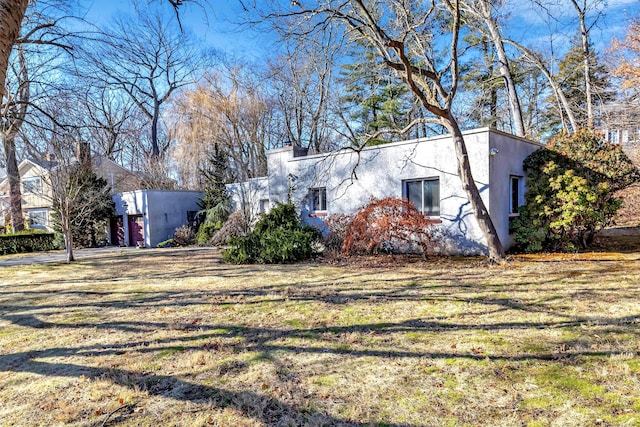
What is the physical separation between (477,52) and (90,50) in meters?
19.6

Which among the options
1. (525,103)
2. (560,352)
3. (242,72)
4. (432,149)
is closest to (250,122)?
(242,72)

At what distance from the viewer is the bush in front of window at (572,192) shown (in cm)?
902

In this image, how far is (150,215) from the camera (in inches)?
760

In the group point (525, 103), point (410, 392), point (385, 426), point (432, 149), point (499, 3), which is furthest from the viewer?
point (525, 103)

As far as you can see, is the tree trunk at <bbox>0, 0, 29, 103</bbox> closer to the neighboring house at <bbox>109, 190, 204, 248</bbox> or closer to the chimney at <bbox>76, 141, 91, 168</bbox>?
the chimney at <bbox>76, 141, 91, 168</bbox>

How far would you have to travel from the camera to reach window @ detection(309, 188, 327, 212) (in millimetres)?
13562

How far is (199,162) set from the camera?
21.7 metres

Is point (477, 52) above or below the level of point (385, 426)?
above

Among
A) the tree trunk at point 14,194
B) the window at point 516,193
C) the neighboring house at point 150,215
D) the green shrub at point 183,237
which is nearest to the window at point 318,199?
the window at point 516,193

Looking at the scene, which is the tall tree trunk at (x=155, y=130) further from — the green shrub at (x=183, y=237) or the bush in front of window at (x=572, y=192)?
the bush in front of window at (x=572, y=192)

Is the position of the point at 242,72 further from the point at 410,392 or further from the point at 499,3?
the point at 410,392

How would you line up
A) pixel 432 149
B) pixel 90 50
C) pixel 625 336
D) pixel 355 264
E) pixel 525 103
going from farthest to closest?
pixel 525 103
pixel 432 149
pixel 355 264
pixel 90 50
pixel 625 336

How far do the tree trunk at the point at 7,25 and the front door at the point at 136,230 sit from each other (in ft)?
62.2

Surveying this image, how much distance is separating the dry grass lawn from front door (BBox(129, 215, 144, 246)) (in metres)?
13.5
